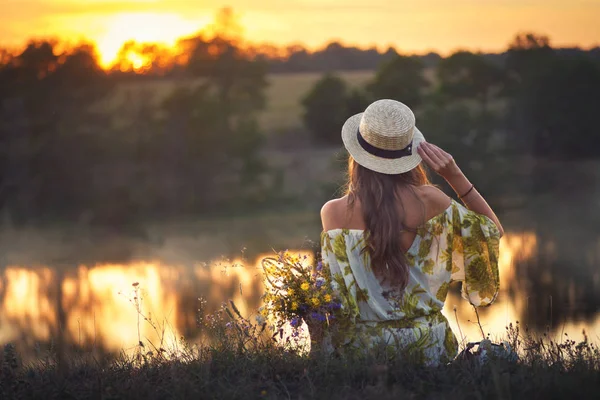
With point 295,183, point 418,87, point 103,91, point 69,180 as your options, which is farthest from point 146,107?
point 418,87

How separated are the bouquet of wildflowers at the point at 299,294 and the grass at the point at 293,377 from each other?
0.44 feet

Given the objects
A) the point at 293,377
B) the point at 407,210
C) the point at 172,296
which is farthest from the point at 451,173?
the point at 172,296

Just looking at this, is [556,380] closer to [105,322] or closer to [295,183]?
[105,322]

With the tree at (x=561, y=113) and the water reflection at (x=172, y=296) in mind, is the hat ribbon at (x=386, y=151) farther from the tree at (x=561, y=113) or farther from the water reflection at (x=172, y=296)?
the tree at (x=561, y=113)

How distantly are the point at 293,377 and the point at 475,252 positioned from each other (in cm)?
84

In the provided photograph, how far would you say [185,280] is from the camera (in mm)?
13867

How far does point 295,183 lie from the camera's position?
894 inches

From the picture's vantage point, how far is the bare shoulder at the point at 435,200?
10.3 feet

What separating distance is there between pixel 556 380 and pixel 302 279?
1003mm

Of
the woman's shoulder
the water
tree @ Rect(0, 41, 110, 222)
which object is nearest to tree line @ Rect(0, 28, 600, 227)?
tree @ Rect(0, 41, 110, 222)

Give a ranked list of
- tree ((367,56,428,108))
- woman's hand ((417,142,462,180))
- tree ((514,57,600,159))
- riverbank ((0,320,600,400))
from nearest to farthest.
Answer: riverbank ((0,320,600,400)) < woman's hand ((417,142,462,180)) < tree ((367,56,428,108)) < tree ((514,57,600,159))

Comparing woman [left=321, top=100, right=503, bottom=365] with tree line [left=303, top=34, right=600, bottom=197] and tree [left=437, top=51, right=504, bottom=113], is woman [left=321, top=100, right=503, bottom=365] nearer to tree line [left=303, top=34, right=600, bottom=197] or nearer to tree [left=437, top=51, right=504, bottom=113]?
tree line [left=303, top=34, right=600, bottom=197]

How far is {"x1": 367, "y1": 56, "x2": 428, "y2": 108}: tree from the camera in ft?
79.4

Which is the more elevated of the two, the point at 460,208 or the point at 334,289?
the point at 460,208
